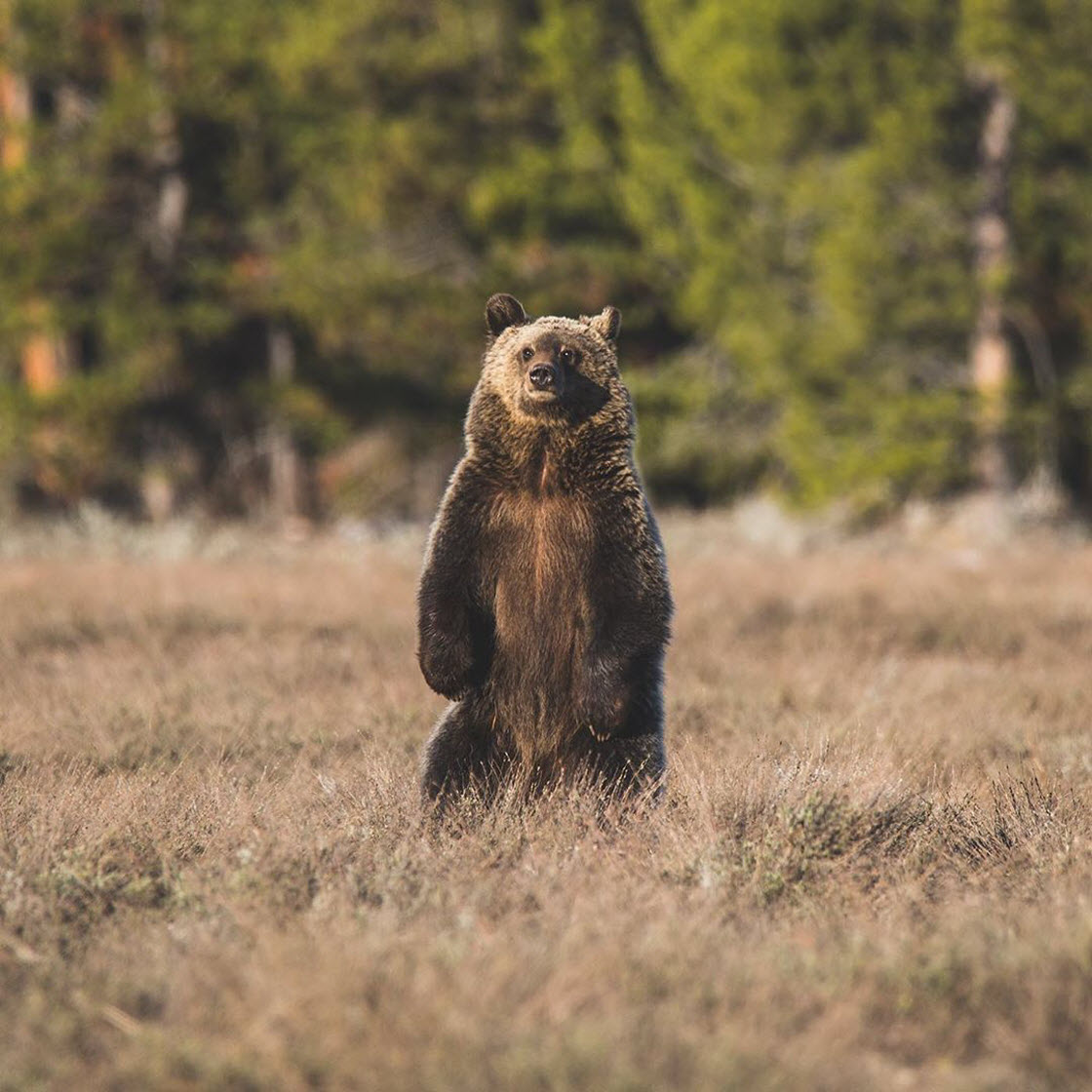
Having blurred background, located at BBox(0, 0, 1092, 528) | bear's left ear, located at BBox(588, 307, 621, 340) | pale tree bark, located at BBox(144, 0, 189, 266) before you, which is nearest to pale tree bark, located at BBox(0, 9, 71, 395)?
blurred background, located at BBox(0, 0, 1092, 528)

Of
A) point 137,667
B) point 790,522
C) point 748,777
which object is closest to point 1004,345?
point 790,522

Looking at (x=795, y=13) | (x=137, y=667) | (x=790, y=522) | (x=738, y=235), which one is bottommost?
(x=790, y=522)

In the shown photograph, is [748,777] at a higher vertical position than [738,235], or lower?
lower

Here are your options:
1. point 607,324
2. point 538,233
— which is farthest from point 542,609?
point 538,233

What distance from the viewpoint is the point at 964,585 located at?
11.8m

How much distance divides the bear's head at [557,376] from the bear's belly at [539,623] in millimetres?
350

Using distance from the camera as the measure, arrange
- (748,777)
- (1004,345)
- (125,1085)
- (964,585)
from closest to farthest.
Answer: (125,1085), (748,777), (964,585), (1004,345)

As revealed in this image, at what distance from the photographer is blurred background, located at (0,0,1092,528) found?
49.6 feet

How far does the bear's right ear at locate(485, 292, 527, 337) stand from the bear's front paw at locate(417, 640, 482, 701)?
3.85 feet

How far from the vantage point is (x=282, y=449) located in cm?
1912

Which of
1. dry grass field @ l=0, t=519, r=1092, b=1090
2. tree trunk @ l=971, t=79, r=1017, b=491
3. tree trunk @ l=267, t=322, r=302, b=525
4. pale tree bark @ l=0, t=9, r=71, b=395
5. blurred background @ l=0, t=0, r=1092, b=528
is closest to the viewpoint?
dry grass field @ l=0, t=519, r=1092, b=1090

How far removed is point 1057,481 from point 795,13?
226 inches

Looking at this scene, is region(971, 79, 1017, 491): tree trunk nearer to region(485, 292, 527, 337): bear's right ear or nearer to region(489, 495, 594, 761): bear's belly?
region(485, 292, 527, 337): bear's right ear

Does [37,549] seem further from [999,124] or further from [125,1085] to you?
[125,1085]
